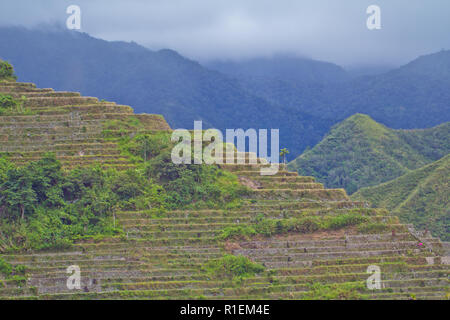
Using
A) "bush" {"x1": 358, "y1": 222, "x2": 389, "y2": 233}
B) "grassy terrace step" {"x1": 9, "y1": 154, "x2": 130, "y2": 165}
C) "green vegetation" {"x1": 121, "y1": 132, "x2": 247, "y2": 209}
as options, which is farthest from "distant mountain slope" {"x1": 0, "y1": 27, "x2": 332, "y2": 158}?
"bush" {"x1": 358, "y1": 222, "x2": 389, "y2": 233}

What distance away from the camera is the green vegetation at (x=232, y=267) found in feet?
136

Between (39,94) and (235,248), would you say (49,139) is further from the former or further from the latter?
(235,248)

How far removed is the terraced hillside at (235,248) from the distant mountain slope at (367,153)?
111ft

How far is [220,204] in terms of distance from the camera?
4581 cm

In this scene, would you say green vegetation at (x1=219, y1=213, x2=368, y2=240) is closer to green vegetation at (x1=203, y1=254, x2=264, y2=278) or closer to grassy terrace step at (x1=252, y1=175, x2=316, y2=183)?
green vegetation at (x1=203, y1=254, x2=264, y2=278)

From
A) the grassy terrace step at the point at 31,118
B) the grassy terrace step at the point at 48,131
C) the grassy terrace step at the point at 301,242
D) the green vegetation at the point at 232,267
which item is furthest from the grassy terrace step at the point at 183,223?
the grassy terrace step at the point at 31,118

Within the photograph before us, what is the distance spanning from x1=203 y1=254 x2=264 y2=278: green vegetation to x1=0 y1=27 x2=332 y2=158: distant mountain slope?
48.1 metres

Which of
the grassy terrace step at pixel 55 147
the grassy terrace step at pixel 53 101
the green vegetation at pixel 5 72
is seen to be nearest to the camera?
the grassy terrace step at pixel 55 147

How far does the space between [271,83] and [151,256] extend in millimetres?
71604

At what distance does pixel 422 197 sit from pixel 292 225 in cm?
2415

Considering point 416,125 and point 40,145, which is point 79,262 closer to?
point 40,145

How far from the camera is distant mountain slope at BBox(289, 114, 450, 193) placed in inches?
3196
